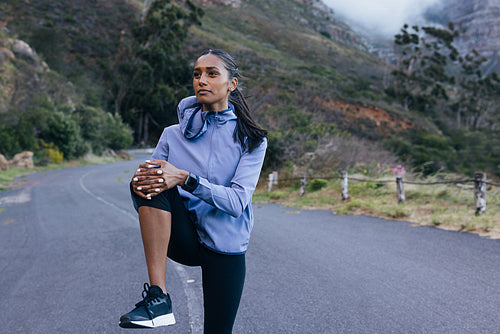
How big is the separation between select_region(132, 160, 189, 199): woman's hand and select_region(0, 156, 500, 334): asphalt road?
1941 mm

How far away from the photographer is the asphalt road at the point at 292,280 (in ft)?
11.5

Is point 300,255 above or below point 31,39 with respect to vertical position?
below

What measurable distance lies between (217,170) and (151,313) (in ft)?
2.25

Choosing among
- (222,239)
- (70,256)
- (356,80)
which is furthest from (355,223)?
(356,80)

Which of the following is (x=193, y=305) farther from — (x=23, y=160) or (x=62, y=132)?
(x=62, y=132)

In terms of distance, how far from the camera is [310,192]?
1470 cm

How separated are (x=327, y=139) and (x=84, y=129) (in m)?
25.3

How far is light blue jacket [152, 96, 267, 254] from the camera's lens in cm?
184

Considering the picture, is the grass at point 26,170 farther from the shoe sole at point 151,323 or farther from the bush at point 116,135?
the shoe sole at point 151,323

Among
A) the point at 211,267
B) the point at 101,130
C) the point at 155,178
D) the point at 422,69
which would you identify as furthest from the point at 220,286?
the point at 422,69

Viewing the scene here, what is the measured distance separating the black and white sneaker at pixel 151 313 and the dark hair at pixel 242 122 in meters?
0.77

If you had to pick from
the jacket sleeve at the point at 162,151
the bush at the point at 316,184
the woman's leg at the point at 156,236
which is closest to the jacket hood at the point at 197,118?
the jacket sleeve at the point at 162,151

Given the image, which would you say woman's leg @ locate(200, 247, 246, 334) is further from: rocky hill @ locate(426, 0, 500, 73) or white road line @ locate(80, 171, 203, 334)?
rocky hill @ locate(426, 0, 500, 73)

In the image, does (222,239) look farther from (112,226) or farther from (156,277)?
(112,226)
